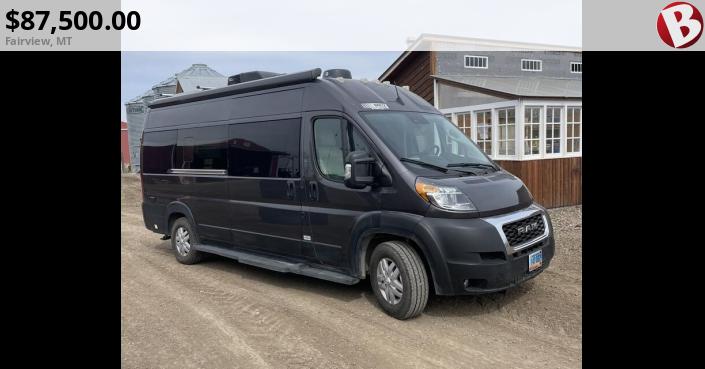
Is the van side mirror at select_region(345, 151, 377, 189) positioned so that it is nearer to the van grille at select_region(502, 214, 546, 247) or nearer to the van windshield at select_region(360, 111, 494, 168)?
the van windshield at select_region(360, 111, 494, 168)

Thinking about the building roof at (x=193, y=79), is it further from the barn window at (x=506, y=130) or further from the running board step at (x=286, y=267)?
the running board step at (x=286, y=267)

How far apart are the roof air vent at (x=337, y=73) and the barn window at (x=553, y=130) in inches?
298

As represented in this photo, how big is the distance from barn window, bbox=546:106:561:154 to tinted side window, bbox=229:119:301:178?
8335 mm

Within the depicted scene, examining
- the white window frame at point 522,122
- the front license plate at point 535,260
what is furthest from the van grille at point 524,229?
the white window frame at point 522,122

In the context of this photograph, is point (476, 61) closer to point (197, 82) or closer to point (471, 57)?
point (471, 57)

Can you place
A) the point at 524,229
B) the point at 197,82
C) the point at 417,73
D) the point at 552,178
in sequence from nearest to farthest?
1. the point at 524,229
2. the point at 552,178
3. the point at 417,73
4. the point at 197,82

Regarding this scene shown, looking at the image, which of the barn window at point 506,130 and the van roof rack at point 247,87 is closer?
the van roof rack at point 247,87

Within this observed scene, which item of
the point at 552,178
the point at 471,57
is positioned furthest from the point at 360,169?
the point at 471,57

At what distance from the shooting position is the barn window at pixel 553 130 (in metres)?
12.2

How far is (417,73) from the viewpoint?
16734 millimetres

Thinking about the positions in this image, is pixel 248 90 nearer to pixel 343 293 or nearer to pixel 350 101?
pixel 350 101

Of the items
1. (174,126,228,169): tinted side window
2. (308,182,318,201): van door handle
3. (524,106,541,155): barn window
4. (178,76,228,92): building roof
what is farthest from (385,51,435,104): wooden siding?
(178,76,228,92): building roof

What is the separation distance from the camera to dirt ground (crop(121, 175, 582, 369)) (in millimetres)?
4191

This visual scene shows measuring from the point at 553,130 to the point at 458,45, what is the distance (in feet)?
35.6
